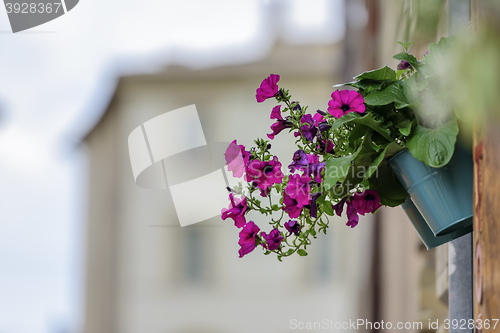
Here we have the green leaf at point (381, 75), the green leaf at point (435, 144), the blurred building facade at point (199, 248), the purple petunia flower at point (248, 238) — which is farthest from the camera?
the blurred building facade at point (199, 248)

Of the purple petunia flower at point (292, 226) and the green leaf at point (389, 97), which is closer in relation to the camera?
the green leaf at point (389, 97)

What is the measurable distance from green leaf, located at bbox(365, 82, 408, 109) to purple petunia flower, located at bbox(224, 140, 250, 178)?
0.79ft

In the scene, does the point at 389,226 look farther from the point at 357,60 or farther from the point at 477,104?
the point at 477,104

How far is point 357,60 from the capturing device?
455 cm

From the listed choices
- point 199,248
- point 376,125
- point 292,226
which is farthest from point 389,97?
point 199,248

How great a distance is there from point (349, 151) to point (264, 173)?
14 centimetres

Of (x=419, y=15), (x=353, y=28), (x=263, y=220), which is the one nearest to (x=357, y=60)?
(x=353, y=28)

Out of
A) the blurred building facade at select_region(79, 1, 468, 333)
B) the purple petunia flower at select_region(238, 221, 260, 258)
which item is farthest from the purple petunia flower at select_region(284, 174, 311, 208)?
the blurred building facade at select_region(79, 1, 468, 333)

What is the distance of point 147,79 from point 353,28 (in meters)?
11.9

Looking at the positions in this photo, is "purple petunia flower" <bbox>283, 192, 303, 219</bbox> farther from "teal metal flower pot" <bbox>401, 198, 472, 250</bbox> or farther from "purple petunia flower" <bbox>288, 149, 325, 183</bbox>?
"teal metal flower pot" <bbox>401, 198, 472, 250</bbox>

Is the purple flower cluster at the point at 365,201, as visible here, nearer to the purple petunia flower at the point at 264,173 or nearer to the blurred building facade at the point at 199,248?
the purple petunia flower at the point at 264,173

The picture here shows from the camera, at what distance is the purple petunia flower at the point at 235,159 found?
1108 millimetres

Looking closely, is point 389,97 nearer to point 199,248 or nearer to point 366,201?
point 366,201

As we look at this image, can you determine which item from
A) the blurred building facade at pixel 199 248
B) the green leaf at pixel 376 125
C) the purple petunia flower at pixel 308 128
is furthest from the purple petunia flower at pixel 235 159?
the blurred building facade at pixel 199 248
